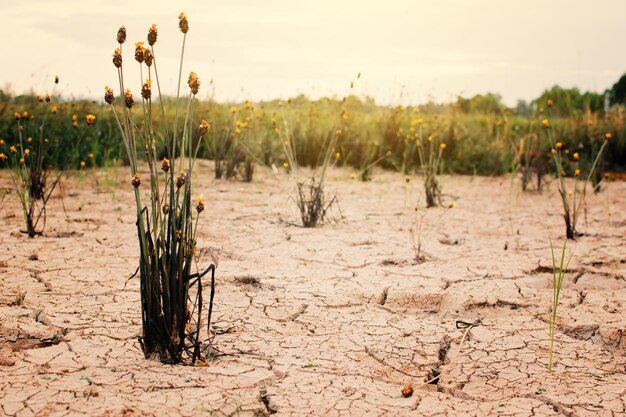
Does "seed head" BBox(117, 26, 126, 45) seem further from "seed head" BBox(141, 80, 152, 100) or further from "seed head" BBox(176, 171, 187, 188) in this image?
"seed head" BBox(176, 171, 187, 188)

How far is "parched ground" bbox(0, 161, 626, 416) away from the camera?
2.17m

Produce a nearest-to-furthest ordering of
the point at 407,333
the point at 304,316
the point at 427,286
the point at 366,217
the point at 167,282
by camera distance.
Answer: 1. the point at 167,282
2. the point at 407,333
3. the point at 304,316
4. the point at 427,286
5. the point at 366,217

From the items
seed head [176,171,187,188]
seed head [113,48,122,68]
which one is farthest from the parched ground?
seed head [113,48,122,68]

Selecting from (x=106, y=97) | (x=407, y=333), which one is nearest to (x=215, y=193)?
(x=407, y=333)

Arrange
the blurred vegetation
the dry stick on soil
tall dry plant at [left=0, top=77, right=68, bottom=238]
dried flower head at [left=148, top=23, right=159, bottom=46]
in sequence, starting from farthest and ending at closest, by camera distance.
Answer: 1. the blurred vegetation
2. tall dry plant at [left=0, top=77, right=68, bottom=238]
3. the dry stick on soil
4. dried flower head at [left=148, top=23, right=159, bottom=46]

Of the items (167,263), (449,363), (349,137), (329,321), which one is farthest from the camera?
(349,137)

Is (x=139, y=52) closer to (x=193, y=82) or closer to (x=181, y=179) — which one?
(x=193, y=82)

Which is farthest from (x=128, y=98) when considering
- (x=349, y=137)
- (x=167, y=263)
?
(x=349, y=137)

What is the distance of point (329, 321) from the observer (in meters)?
3.00

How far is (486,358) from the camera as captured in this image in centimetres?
262

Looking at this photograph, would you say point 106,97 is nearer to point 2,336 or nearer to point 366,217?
point 2,336

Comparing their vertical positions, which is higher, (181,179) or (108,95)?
(108,95)

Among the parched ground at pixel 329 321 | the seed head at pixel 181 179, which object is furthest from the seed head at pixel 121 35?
the parched ground at pixel 329 321

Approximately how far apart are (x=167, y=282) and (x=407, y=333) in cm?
117
